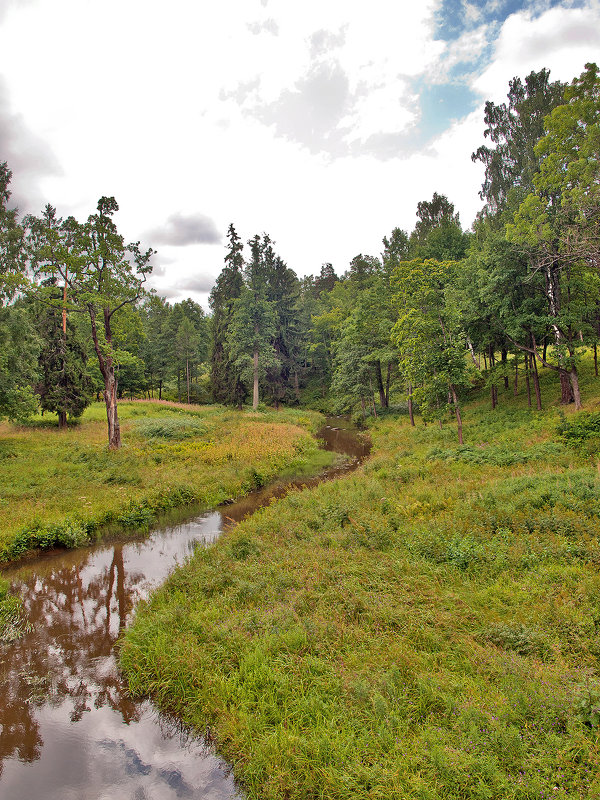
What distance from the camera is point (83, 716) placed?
6.23 meters

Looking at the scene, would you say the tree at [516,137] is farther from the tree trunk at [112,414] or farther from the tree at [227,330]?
the tree at [227,330]

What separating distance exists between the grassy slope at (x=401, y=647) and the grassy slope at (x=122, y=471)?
5.10 metres

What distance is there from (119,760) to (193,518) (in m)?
9.61

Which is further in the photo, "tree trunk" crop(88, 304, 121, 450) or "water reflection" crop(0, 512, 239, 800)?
"tree trunk" crop(88, 304, 121, 450)

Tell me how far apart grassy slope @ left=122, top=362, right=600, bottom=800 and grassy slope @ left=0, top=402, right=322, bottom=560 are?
5.10 meters

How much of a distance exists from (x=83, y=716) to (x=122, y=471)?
12.8m

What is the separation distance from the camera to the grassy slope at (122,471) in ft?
42.0

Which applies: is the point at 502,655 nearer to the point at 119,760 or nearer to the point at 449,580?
the point at 449,580

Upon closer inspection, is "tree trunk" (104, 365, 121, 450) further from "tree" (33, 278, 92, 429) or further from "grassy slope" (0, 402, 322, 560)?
"tree" (33, 278, 92, 429)

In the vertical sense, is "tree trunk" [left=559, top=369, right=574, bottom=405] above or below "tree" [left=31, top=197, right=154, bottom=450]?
below

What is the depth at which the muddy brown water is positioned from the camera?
521cm

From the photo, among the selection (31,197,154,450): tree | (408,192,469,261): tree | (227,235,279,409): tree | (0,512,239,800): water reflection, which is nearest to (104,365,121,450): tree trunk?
(31,197,154,450): tree

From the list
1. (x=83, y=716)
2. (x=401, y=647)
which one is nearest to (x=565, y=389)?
(x=401, y=647)

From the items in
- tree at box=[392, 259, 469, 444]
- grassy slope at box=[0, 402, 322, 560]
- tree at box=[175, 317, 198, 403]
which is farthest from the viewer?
tree at box=[175, 317, 198, 403]
